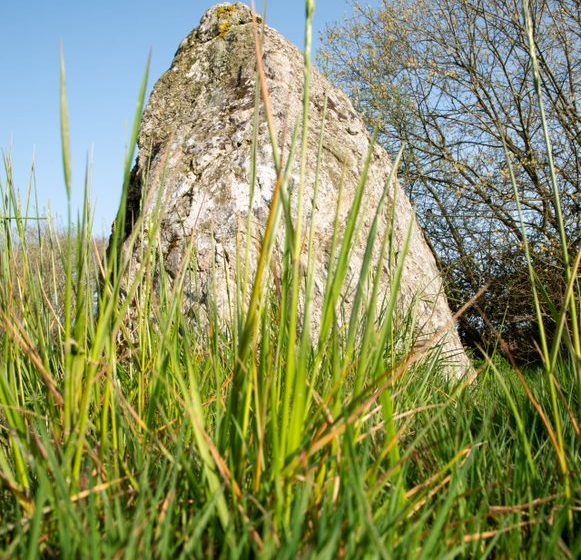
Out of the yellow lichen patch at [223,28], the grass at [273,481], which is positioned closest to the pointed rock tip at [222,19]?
the yellow lichen patch at [223,28]

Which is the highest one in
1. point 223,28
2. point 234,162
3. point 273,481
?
point 223,28

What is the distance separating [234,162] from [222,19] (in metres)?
1.28

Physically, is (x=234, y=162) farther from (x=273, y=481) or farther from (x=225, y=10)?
(x=273, y=481)

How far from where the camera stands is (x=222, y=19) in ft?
13.0

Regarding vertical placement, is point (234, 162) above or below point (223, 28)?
below

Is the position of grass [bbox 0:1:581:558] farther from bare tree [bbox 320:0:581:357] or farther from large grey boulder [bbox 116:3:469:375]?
bare tree [bbox 320:0:581:357]

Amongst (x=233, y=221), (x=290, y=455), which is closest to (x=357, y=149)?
(x=233, y=221)

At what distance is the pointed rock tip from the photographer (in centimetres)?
391

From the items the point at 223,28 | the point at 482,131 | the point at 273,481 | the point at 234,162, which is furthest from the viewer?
the point at 482,131

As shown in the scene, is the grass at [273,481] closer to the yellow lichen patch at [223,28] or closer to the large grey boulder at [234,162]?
the large grey boulder at [234,162]

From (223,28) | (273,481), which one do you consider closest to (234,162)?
(223,28)

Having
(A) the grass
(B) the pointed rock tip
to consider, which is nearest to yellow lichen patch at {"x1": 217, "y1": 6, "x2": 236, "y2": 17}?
(B) the pointed rock tip

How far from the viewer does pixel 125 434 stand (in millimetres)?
1289

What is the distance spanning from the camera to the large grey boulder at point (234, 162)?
301cm
